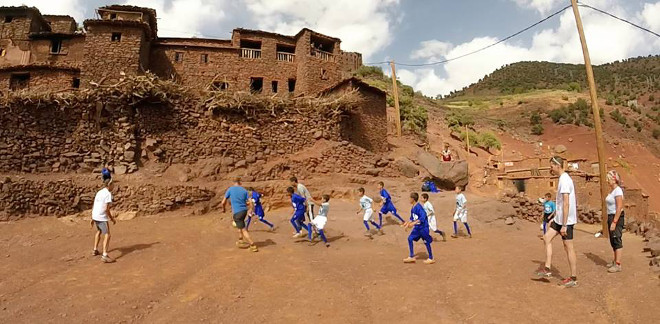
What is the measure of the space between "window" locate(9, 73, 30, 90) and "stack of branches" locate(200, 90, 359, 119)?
12984mm

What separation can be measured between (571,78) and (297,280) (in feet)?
274

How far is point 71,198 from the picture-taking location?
474 inches

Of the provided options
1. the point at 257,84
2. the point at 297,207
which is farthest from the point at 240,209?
the point at 257,84

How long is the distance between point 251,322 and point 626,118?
61737mm

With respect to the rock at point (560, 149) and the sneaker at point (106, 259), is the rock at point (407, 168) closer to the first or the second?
the sneaker at point (106, 259)

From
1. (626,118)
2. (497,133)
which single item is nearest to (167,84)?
(497,133)

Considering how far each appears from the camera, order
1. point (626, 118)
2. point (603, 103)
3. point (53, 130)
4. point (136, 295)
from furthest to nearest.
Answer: point (603, 103) → point (626, 118) → point (53, 130) → point (136, 295)

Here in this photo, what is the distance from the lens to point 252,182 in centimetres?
1388

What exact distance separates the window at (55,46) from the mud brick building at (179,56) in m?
0.05

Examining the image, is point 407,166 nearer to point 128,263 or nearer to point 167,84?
point 167,84

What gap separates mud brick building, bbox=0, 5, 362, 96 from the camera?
20.7m

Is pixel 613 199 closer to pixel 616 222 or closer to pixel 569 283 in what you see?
pixel 616 222

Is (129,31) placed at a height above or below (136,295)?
above

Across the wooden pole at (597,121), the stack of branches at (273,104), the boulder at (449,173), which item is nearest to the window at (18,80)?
the stack of branches at (273,104)
